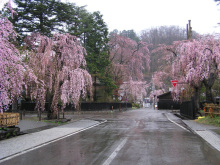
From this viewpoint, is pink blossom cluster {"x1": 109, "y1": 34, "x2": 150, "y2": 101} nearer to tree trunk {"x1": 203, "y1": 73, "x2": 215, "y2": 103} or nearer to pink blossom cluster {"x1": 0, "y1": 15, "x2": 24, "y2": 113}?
tree trunk {"x1": 203, "y1": 73, "x2": 215, "y2": 103}

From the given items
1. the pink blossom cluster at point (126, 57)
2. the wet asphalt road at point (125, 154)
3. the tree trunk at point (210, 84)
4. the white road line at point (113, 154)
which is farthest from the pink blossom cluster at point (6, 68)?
the pink blossom cluster at point (126, 57)

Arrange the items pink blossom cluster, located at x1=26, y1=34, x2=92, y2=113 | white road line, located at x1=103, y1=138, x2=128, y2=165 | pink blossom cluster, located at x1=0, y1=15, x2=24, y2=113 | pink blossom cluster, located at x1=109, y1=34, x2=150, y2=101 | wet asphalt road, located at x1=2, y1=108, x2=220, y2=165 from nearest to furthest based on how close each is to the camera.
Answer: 1. white road line, located at x1=103, y1=138, x2=128, y2=165
2. wet asphalt road, located at x1=2, y1=108, x2=220, y2=165
3. pink blossom cluster, located at x1=0, y1=15, x2=24, y2=113
4. pink blossom cluster, located at x1=26, y1=34, x2=92, y2=113
5. pink blossom cluster, located at x1=109, y1=34, x2=150, y2=101

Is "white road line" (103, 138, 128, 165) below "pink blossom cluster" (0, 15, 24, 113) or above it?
below

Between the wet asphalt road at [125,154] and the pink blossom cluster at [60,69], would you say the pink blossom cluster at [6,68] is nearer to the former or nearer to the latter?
the wet asphalt road at [125,154]

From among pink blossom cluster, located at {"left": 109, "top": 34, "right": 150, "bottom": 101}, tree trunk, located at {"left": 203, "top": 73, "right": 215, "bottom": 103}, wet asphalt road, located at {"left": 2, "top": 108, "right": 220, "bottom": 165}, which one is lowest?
wet asphalt road, located at {"left": 2, "top": 108, "right": 220, "bottom": 165}

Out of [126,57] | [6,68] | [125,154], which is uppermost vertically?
[126,57]

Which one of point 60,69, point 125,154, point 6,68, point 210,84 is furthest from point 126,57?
point 125,154

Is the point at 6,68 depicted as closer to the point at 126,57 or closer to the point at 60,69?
the point at 60,69

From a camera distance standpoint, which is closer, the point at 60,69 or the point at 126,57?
the point at 60,69

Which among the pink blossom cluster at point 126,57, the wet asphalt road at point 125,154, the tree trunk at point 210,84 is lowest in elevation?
the wet asphalt road at point 125,154

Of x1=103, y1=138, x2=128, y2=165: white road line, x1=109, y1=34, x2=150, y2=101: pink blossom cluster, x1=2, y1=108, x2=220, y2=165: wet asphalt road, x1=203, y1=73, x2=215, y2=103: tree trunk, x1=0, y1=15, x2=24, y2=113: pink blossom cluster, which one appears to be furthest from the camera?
x1=109, y1=34, x2=150, y2=101: pink blossom cluster

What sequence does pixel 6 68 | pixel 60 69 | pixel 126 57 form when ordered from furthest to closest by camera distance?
1. pixel 126 57
2. pixel 60 69
3. pixel 6 68

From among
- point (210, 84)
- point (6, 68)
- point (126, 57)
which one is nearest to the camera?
point (6, 68)

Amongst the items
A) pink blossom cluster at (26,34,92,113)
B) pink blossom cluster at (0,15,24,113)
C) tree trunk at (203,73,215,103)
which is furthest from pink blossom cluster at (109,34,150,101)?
pink blossom cluster at (0,15,24,113)
